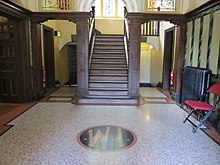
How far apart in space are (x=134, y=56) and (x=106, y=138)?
9.53ft

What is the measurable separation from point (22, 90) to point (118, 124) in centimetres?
301

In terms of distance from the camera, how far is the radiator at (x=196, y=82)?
13.3 ft

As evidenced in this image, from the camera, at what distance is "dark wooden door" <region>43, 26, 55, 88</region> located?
7.37 metres

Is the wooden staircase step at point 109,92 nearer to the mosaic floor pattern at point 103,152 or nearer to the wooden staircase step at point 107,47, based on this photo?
the mosaic floor pattern at point 103,152

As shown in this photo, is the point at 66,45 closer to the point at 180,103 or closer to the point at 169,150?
the point at 180,103

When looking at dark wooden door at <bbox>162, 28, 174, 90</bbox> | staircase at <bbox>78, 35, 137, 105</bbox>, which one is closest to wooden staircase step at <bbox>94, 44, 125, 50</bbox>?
staircase at <bbox>78, 35, 137, 105</bbox>

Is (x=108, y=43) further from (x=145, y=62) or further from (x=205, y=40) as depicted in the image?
(x=205, y=40)

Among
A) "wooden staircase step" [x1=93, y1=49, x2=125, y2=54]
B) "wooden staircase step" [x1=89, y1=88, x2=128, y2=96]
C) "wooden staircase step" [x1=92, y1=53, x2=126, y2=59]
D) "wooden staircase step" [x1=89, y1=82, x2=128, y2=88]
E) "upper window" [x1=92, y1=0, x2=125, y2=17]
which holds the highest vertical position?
"upper window" [x1=92, y1=0, x2=125, y2=17]

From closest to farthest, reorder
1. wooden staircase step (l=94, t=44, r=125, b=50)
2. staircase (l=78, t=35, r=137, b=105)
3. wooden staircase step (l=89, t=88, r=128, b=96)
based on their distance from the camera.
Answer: staircase (l=78, t=35, r=137, b=105) → wooden staircase step (l=89, t=88, r=128, b=96) → wooden staircase step (l=94, t=44, r=125, b=50)

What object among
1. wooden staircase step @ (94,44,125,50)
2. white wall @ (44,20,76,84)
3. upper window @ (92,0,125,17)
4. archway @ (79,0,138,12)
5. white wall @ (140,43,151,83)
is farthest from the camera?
upper window @ (92,0,125,17)

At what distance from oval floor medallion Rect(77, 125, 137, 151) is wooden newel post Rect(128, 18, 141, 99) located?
2.11 m

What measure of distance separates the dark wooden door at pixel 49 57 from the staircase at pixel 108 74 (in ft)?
5.37

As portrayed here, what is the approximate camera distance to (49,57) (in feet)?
24.8

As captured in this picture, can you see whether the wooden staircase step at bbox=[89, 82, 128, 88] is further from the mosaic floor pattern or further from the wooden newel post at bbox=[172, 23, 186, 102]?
the wooden newel post at bbox=[172, 23, 186, 102]
